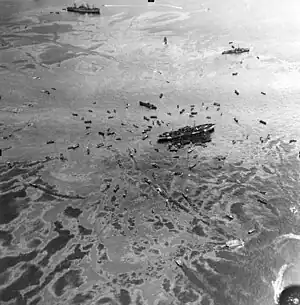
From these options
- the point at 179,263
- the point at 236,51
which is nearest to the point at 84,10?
the point at 236,51

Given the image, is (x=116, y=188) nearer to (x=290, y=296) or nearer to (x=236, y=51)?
(x=290, y=296)

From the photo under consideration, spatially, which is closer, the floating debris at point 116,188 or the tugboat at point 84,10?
the floating debris at point 116,188

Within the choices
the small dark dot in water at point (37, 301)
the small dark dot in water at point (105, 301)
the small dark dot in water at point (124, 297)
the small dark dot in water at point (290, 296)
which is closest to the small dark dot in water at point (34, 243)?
the small dark dot in water at point (37, 301)

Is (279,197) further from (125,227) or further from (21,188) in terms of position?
(21,188)

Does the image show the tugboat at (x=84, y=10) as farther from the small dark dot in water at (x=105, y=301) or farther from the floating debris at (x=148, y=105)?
the small dark dot in water at (x=105, y=301)

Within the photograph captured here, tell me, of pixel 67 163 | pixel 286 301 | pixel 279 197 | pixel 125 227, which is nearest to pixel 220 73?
pixel 279 197

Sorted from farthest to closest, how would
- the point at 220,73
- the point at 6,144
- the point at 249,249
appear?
the point at 220,73 < the point at 6,144 < the point at 249,249
